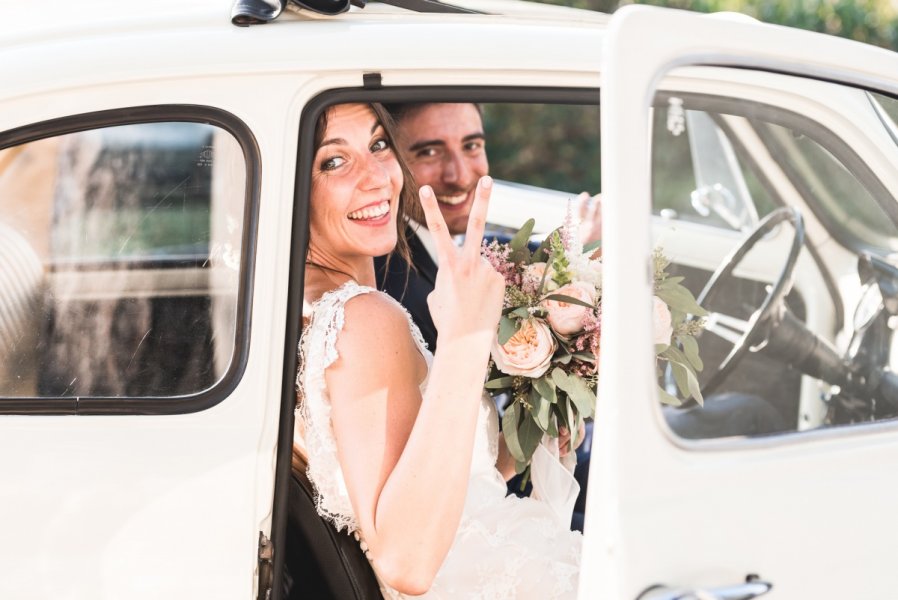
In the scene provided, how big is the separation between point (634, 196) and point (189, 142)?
762mm

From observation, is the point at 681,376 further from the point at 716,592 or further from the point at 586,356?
the point at 716,592

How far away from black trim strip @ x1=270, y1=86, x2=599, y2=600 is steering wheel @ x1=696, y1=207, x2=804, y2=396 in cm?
117

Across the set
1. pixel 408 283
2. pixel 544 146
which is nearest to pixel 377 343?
pixel 408 283

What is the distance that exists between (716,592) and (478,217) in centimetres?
68

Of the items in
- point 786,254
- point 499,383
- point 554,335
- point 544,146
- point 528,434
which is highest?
point 544,146

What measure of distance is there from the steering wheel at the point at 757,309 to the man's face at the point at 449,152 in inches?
31.3

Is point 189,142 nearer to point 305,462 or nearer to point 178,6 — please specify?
point 178,6

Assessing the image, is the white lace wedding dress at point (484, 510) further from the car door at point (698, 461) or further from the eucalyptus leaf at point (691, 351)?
the car door at point (698, 461)

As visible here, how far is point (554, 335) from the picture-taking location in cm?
193

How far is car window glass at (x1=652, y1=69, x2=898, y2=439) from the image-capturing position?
1.69m

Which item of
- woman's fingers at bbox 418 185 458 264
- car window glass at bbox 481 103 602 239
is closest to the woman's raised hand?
woman's fingers at bbox 418 185 458 264

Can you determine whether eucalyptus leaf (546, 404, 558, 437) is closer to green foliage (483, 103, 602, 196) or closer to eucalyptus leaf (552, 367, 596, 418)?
eucalyptus leaf (552, 367, 596, 418)

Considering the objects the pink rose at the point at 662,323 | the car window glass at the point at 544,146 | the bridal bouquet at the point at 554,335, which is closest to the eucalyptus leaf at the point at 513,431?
the bridal bouquet at the point at 554,335

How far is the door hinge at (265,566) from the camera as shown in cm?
162
